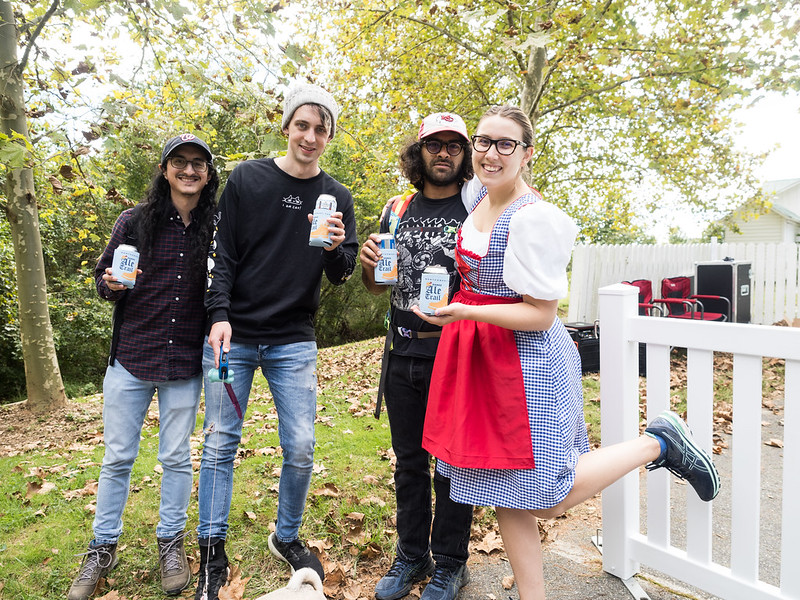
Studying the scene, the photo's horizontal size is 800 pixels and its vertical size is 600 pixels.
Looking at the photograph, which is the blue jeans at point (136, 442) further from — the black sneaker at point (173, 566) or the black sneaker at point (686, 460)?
the black sneaker at point (686, 460)

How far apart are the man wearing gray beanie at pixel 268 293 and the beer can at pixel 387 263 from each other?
0.22 metres

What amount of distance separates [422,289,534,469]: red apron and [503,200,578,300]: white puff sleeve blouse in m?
0.15

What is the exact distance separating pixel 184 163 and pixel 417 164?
1080mm

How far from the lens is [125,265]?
7.41 ft

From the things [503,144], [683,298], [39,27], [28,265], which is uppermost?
[39,27]

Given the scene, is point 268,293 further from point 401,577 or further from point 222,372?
point 401,577

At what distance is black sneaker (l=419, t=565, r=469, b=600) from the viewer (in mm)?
2266

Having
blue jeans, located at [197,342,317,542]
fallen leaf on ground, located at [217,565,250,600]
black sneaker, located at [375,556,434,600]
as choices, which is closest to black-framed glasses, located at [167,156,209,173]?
blue jeans, located at [197,342,317,542]

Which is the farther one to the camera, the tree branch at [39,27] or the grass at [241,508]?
the tree branch at [39,27]

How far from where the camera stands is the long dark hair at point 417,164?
2.35 m

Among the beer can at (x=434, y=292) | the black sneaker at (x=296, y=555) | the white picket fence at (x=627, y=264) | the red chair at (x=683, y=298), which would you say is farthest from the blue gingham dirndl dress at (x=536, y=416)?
the white picket fence at (x=627, y=264)

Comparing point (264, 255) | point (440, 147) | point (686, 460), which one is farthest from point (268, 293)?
point (686, 460)

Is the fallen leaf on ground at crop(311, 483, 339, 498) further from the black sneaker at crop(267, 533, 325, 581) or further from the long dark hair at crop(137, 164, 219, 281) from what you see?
the long dark hair at crop(137, 164, 219, 281)

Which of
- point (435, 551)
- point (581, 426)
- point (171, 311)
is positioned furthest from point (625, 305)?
point (171, 311)
